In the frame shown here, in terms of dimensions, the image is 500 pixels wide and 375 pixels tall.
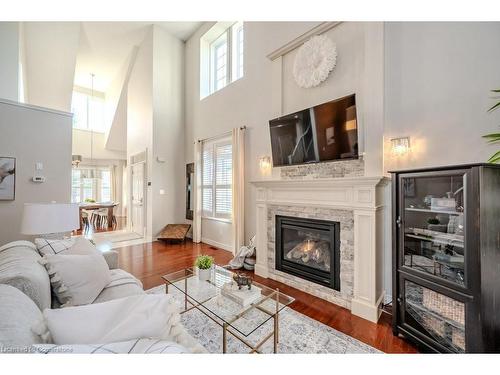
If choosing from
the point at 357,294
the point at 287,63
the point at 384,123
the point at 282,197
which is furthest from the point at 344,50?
the point at 357,294

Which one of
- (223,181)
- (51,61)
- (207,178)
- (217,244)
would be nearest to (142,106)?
(51,61)

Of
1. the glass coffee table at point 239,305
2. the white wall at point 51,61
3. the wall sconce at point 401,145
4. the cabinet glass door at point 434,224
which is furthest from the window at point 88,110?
the cabinet glass door at point 434,224

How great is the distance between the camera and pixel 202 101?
17.3 ft

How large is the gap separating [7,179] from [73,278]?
107 inches

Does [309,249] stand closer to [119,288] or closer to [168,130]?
[119,288]

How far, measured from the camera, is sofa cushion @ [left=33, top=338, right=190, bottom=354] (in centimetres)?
72

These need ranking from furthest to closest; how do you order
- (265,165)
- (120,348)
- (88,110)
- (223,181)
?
(88,110), (223,181), (265,165), (120,348)

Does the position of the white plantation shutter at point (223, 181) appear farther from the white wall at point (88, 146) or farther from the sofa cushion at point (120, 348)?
the white wall at point (88, 146)

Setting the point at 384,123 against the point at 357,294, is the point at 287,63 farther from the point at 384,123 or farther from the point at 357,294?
the point at 357,294

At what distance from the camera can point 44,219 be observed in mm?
1836

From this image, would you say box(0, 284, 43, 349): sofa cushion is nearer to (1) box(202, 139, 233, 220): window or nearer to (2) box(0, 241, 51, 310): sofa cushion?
(2) box(0, 241, 51, 310): sofa cushion

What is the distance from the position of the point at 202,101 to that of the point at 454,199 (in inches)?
196

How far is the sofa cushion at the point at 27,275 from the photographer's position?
3.92ft
